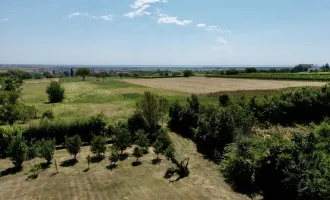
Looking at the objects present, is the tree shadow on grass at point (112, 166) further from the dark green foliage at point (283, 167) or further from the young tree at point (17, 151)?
the dark green foliage at point (283, 167)

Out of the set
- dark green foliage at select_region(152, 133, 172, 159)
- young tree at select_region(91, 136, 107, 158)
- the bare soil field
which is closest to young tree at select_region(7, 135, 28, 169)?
young tree at select_region(91, 136, 107, 158)

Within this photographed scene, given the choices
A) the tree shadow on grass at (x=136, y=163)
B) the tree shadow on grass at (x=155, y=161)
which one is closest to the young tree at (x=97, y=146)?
the tree shadow on grass at (x=136, y=163)

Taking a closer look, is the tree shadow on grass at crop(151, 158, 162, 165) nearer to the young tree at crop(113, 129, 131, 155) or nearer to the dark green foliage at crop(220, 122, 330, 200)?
the young tree at crop(113, 129, 131, 155)

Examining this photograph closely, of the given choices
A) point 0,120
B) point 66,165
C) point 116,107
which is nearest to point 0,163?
point 66,165

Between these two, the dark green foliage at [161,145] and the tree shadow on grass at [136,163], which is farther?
the dark green foliage at [161,145]

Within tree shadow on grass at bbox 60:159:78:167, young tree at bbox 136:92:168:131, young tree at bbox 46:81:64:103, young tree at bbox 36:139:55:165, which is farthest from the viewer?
young tree at bbox 46:81:64:103

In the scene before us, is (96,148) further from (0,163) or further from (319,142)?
(319,142)
